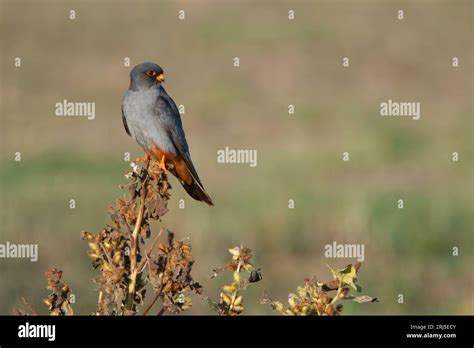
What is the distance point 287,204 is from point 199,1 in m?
14.1

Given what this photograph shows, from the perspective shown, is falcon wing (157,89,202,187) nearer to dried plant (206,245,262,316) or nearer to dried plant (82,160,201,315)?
dried plant (82,160,201,315)

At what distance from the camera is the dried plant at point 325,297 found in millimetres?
4027

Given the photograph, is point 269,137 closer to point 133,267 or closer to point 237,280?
point 133,267

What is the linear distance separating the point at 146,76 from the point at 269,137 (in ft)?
41.5

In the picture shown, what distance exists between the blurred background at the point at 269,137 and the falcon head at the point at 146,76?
4550 mm

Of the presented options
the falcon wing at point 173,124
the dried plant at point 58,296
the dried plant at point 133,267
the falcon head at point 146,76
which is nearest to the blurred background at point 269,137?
the falcon wing at point 173,124

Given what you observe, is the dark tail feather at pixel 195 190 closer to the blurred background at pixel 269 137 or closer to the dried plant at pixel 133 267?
the dried plant at pixel 133 267

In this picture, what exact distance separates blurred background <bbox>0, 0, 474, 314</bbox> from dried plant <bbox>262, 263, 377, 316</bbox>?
7576 mm

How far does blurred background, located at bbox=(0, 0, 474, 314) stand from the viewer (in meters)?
14.1

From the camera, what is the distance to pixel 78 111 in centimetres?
2120

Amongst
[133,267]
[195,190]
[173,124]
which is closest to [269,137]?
[173,124]

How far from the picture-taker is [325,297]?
4.04 m
